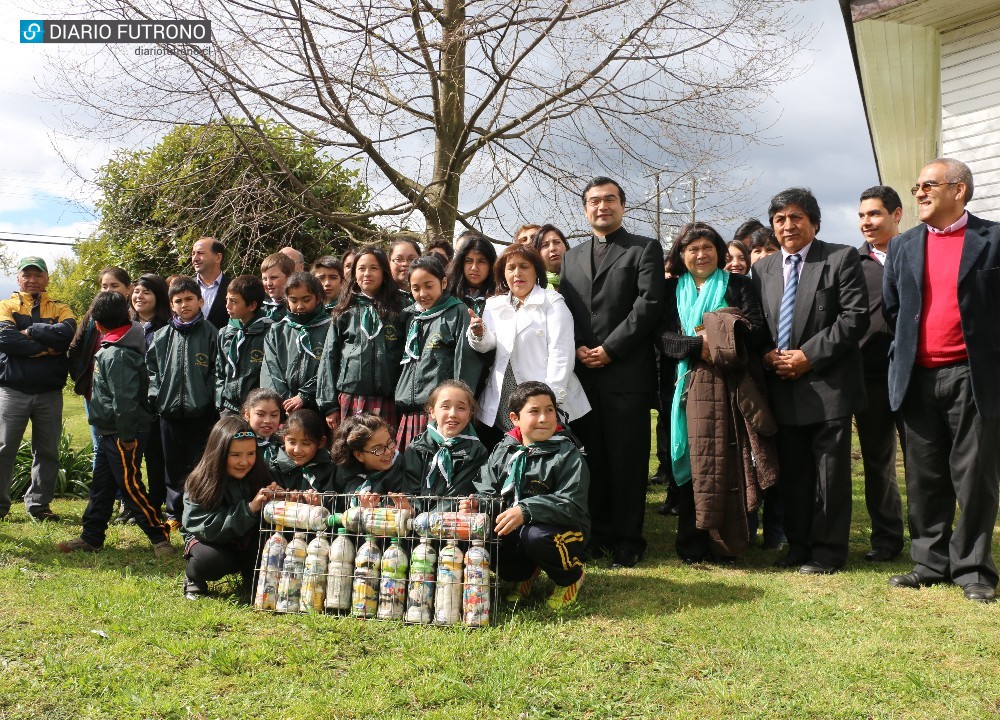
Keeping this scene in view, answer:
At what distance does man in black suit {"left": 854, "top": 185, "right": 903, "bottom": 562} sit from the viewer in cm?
518

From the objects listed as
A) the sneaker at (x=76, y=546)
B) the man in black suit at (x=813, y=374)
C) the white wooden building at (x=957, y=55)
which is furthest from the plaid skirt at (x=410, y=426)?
the white wooden building at (x=957, y=55)

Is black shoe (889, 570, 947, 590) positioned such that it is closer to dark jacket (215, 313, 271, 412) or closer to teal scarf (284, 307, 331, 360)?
teal scarf (284, 307, 331, 360)

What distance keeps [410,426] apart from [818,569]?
257 cm

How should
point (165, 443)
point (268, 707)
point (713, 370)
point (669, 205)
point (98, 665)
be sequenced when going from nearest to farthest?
point (268, 707), point (98, 665), point (713, 370), point (165, 443), point (669, 205)

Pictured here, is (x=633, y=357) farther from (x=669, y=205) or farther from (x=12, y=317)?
(x=12, y=317)

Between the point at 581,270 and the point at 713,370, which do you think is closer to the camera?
the point at 713,370

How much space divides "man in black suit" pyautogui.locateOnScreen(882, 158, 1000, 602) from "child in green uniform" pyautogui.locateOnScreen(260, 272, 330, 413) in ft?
11.6

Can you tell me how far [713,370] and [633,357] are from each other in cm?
49

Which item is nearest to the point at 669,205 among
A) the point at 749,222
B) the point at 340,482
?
the point at 749,222

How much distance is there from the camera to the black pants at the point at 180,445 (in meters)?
5.78

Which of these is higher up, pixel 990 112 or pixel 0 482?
pixel 990 112

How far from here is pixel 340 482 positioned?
14.8 feet

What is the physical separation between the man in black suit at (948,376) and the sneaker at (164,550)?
442 cm

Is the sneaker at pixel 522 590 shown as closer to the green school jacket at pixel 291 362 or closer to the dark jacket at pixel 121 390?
the green school jacket at pixel 291 362
